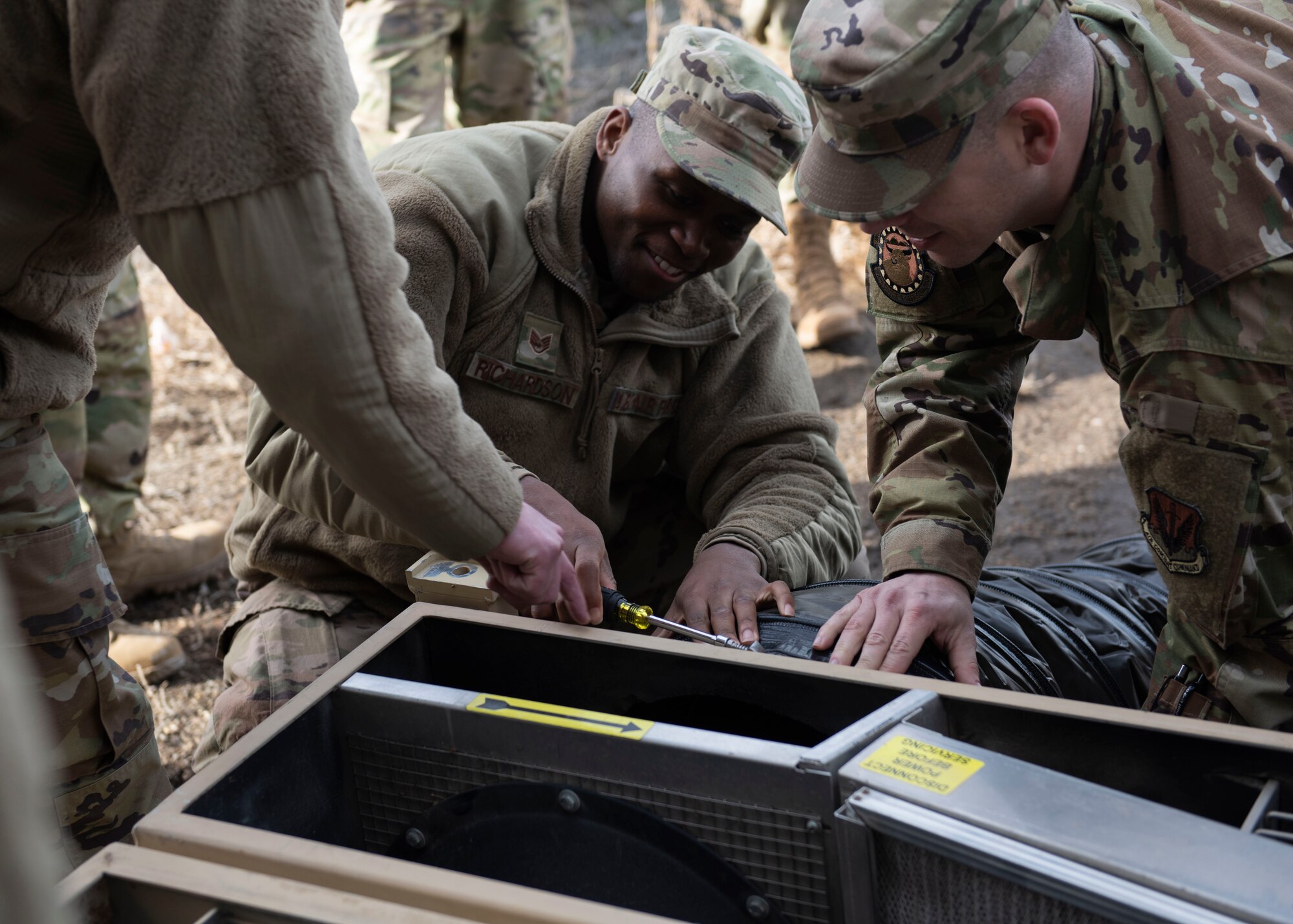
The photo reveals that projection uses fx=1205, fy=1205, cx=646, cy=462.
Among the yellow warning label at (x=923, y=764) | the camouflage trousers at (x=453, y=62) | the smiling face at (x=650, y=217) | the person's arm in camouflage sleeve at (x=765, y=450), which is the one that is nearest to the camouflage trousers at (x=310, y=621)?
the person's arm in camouflage sleeve at (x=765, y=450)

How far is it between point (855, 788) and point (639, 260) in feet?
4.74

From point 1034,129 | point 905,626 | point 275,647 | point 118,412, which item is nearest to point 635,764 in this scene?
point 905,626

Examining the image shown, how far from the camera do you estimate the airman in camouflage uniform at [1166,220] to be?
138 cm

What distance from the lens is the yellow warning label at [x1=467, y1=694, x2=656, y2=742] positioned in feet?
3.90

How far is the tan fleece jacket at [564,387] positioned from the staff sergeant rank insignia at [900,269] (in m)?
0.54

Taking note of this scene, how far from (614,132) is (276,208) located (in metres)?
1.31

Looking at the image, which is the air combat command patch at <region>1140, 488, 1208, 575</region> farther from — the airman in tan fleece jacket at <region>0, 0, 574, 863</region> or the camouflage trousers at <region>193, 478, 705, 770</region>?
the camouflage trousers at <region>193, 478, 705, 770</region>

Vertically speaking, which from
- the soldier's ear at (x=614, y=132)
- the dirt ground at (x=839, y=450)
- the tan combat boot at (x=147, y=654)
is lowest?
the dirt ground at (x=839, y=450)

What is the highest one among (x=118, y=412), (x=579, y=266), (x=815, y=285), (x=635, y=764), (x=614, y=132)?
(x=614, y=132)

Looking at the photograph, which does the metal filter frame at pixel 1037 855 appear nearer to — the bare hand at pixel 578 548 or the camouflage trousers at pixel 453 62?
the bare hand at pixel 578 548

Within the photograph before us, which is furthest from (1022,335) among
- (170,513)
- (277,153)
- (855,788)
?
(170,513)

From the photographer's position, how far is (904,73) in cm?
138

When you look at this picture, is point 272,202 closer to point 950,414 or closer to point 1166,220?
point 1166,220

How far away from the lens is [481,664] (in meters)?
1.50
